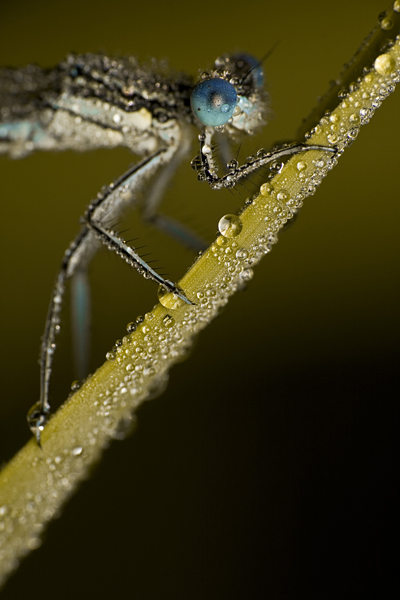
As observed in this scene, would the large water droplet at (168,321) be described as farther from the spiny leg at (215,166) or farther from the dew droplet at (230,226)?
the spiny leg at (215,166)

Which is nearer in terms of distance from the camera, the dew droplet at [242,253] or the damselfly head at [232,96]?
the dew droplet at [242,253]

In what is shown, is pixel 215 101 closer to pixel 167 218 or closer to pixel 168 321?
pixel 167 218

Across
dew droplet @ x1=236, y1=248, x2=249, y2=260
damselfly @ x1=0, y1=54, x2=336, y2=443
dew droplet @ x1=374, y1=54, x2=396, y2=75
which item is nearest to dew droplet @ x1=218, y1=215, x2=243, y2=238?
dew droplet @ x1=236, y1=248, x2=249, y2=260

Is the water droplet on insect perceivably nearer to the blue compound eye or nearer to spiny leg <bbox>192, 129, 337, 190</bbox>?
spiny leg <bbox>192, 129, 337, 190</bbox>

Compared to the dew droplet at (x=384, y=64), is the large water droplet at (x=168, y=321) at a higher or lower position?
lower

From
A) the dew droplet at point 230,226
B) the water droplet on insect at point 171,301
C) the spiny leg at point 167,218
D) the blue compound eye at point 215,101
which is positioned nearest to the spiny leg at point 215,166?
the blue compound eye at point 215,101

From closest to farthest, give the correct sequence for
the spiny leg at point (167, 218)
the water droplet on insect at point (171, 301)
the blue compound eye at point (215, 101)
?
the water droplet on insect at point (171, 301), the blue compound eye at point (215, 101), the spiny leg at point (167, 218)

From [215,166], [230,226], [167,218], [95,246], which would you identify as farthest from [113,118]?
[230,226]
